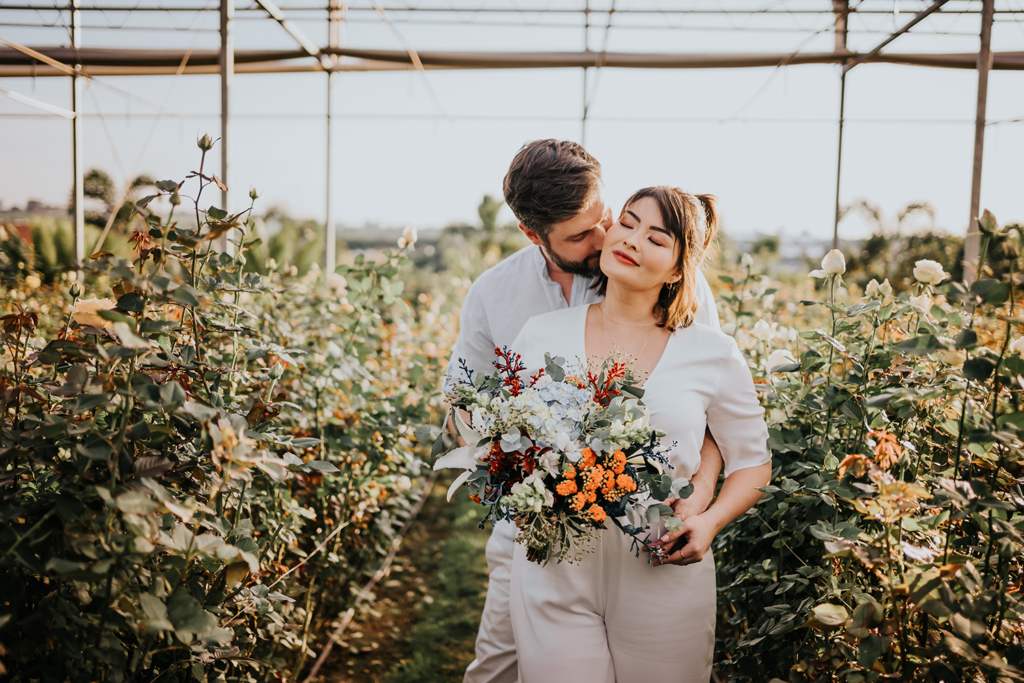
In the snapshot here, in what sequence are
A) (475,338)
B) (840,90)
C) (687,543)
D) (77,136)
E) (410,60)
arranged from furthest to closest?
(410,60) < (840,90) < (77,136) < (475,338) < (687,543)

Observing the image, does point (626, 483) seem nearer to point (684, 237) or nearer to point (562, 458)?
point (562, 458)

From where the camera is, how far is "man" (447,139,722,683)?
6.02ft

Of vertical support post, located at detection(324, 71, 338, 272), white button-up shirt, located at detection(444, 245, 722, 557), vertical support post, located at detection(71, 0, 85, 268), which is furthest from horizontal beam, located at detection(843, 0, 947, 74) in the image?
vertical support post, located at detection(71, 0, 85, 268)

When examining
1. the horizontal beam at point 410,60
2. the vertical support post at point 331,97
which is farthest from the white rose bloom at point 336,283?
the horizontal beam at point 410,60

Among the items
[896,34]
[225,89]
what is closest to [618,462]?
[225,89]

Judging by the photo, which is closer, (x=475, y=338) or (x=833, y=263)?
(x=833, y=263)

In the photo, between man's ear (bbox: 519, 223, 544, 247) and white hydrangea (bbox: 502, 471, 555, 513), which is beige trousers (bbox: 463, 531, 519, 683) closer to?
white hydrangea (bbox: 502, 471, 555, 513)

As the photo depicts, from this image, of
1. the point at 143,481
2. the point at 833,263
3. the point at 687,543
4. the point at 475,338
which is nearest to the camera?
the point at 143,481

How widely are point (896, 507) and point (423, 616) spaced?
8.46 feet

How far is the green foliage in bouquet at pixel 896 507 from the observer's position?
1.00 meters

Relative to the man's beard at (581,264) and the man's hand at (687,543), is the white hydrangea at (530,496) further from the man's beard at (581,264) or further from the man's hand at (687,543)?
the man's beard at (581,264)

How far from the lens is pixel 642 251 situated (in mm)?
1546

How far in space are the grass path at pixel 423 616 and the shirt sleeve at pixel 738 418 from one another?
171 cm

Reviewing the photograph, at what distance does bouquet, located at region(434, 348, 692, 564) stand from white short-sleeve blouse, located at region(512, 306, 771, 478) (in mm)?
186
